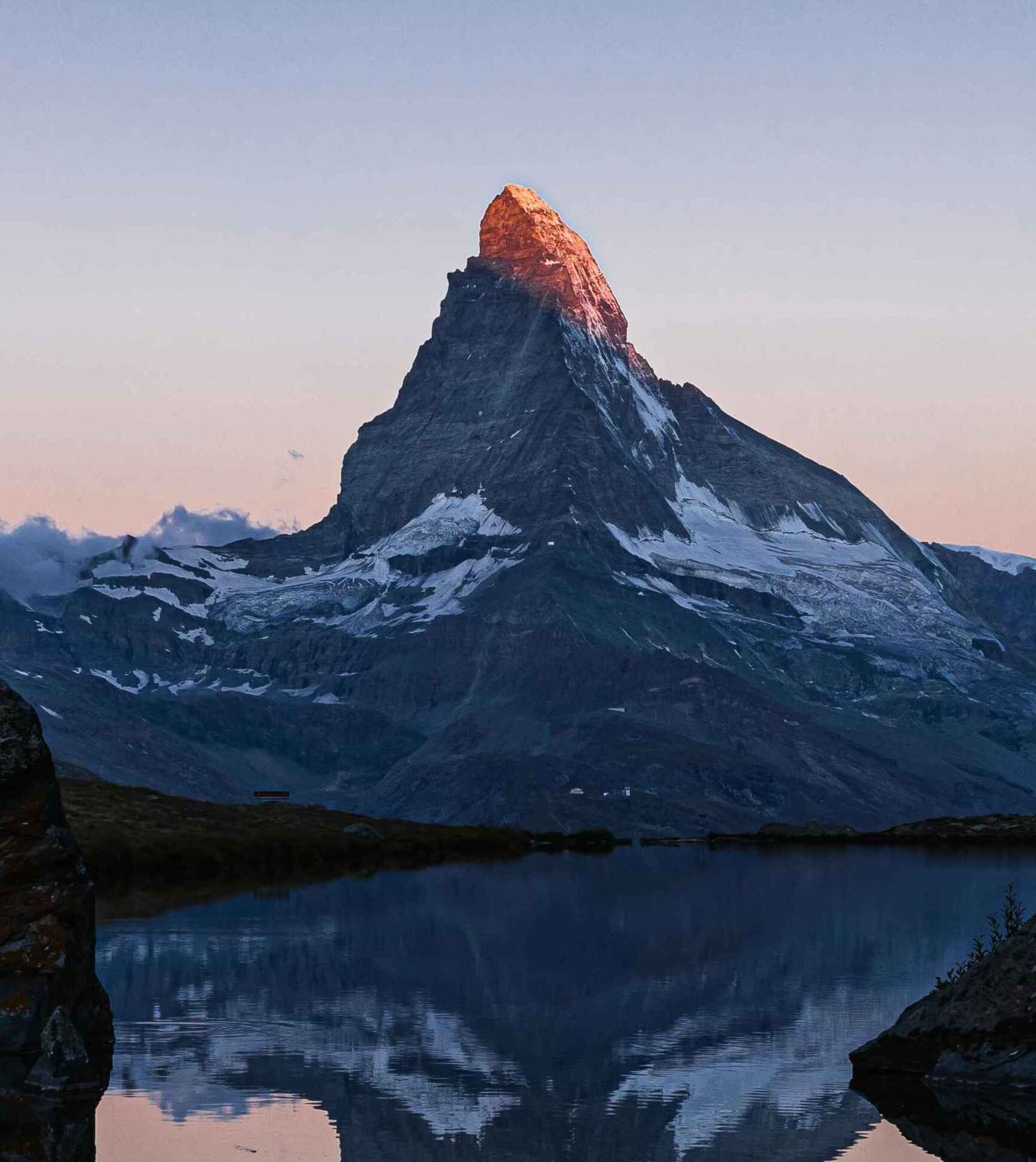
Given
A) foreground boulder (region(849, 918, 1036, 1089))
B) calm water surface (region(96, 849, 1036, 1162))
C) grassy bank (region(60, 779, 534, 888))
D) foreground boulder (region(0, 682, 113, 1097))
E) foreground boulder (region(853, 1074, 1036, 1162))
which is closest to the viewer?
foreground boulder (region(853, 1074, 1036, 1162))

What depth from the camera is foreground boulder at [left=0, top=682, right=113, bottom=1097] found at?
3653 centimetres

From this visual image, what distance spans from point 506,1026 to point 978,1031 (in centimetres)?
1380

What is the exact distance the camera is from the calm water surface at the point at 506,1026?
3369 cm

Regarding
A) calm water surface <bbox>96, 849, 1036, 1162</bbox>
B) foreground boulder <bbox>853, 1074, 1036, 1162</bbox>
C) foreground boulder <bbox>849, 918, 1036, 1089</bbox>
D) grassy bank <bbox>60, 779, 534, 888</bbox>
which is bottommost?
grassy bank <bbox>60, 779, 534, 888</bbox>

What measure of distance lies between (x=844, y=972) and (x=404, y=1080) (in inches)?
962

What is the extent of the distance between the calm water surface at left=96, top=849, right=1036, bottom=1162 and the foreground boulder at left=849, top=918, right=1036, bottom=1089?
1.48 meters

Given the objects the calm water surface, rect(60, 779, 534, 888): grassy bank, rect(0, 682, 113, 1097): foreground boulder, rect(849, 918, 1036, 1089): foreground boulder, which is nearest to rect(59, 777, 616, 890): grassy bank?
rect(60, 779, 534, 888): grassy bank

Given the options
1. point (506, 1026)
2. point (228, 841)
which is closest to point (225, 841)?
point (228, 841)

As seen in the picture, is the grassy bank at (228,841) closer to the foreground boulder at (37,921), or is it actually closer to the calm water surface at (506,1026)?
the calm water surface at (506,1026)

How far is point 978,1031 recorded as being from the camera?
36.6 meters

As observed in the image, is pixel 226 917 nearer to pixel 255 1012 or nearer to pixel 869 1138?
pixel 255 1012

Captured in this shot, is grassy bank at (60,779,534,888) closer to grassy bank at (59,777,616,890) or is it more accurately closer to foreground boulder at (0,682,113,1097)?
grassy bank at (59,777,616,890)

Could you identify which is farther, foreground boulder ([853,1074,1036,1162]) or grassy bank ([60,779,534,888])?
grassy bank ([60,779,534,888])

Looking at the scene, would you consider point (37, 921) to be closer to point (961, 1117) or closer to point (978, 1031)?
point (961, 1117)
